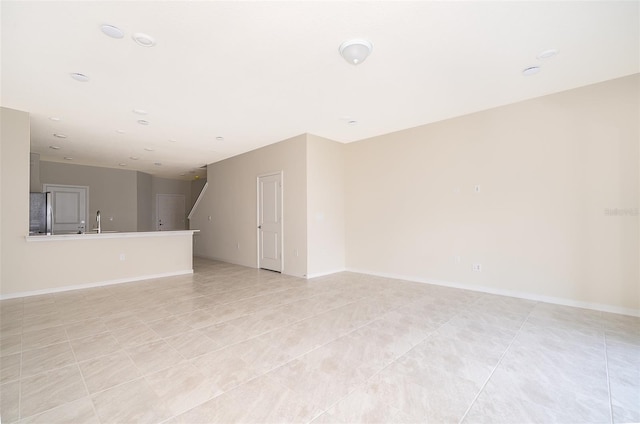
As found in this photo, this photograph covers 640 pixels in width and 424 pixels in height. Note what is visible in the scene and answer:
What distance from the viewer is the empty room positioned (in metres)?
2.05

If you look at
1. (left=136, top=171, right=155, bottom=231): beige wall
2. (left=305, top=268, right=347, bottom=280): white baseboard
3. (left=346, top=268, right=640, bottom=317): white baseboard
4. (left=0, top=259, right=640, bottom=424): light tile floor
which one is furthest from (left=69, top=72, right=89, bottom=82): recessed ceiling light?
(left=136, top=171, right=155, bottom=231): beige wall

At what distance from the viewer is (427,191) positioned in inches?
199

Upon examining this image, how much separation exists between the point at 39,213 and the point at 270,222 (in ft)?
17.7

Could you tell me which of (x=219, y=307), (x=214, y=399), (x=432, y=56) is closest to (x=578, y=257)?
(x=432, y=56)

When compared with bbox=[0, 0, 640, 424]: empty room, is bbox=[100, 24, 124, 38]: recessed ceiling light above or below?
above

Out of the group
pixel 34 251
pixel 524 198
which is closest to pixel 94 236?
pixel 34 251

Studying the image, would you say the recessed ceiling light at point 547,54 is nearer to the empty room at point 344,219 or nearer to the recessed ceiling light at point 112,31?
the empty room at point 344,219

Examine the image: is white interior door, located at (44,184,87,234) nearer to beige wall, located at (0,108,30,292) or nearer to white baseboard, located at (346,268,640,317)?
beige wall, located at (0,108,30,292)

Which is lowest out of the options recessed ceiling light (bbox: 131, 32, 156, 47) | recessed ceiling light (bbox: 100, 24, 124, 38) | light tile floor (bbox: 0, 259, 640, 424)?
light tile floor (bbox: 0, 259, 640, 424)

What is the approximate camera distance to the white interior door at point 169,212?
1055 cm

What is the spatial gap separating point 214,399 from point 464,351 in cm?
212

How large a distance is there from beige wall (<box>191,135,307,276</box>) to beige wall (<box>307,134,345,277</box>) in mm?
141

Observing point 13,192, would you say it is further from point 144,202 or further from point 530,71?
point 530,71

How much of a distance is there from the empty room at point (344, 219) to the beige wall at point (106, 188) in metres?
1.88
